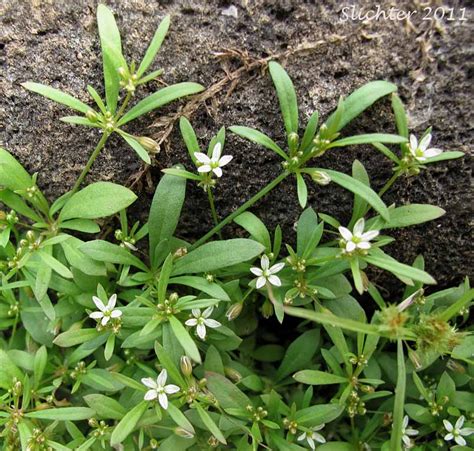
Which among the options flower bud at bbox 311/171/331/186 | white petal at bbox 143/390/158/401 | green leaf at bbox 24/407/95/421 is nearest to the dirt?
flower bud at bbox 311/171/331/186

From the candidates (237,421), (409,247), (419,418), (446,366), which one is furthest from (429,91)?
(237,421)

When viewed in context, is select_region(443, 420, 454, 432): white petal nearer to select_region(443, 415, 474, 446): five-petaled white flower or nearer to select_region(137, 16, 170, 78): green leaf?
select_region(443, 415, 474, 446): five-petaled white flower

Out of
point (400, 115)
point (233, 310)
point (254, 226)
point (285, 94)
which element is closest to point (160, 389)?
point (233, 310)

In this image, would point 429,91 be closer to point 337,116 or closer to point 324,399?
point 337,116

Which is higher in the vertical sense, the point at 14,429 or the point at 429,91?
the point at 429,91

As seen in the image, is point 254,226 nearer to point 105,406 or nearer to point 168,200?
point 168,200

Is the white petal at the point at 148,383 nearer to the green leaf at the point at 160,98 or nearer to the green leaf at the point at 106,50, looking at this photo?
the green leaf at the point at 160,98
